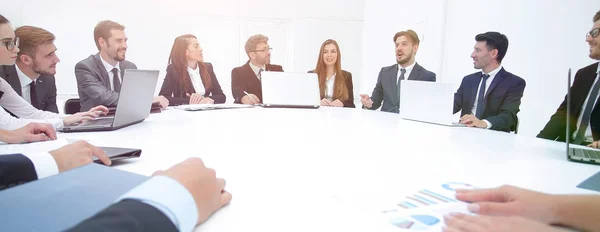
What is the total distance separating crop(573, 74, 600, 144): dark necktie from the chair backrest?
367 cm

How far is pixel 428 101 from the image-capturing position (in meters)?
2.25

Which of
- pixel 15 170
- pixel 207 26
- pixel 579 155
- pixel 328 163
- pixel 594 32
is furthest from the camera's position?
pixel 207 26

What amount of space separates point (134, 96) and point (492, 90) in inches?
108

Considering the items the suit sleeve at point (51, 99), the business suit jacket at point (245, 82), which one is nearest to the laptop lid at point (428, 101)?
the business suit jacket at point (245, 82)

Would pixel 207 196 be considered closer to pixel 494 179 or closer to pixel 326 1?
pixel 494 179

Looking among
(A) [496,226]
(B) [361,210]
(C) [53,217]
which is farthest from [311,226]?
(C) [53,217]

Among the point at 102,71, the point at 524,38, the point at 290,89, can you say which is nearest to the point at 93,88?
the point at 102,71

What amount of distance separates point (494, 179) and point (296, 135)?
2.84 feet

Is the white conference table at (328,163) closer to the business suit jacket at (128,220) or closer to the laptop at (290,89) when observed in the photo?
the business suit jacket at (128,220)

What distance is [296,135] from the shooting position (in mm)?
1694

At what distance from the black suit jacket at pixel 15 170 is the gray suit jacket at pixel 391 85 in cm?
322

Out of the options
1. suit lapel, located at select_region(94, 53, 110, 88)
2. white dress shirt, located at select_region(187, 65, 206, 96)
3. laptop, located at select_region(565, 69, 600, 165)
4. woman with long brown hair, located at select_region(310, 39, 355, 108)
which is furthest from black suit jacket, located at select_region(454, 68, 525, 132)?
suit lapel, located at select_region(94, 53, 110, 88)

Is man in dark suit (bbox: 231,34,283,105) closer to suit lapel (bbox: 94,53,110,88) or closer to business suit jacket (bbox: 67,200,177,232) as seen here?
suit lapel (bbox: 94,53,110,88)

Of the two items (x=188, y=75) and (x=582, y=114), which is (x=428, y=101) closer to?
(x=582, y=114)
